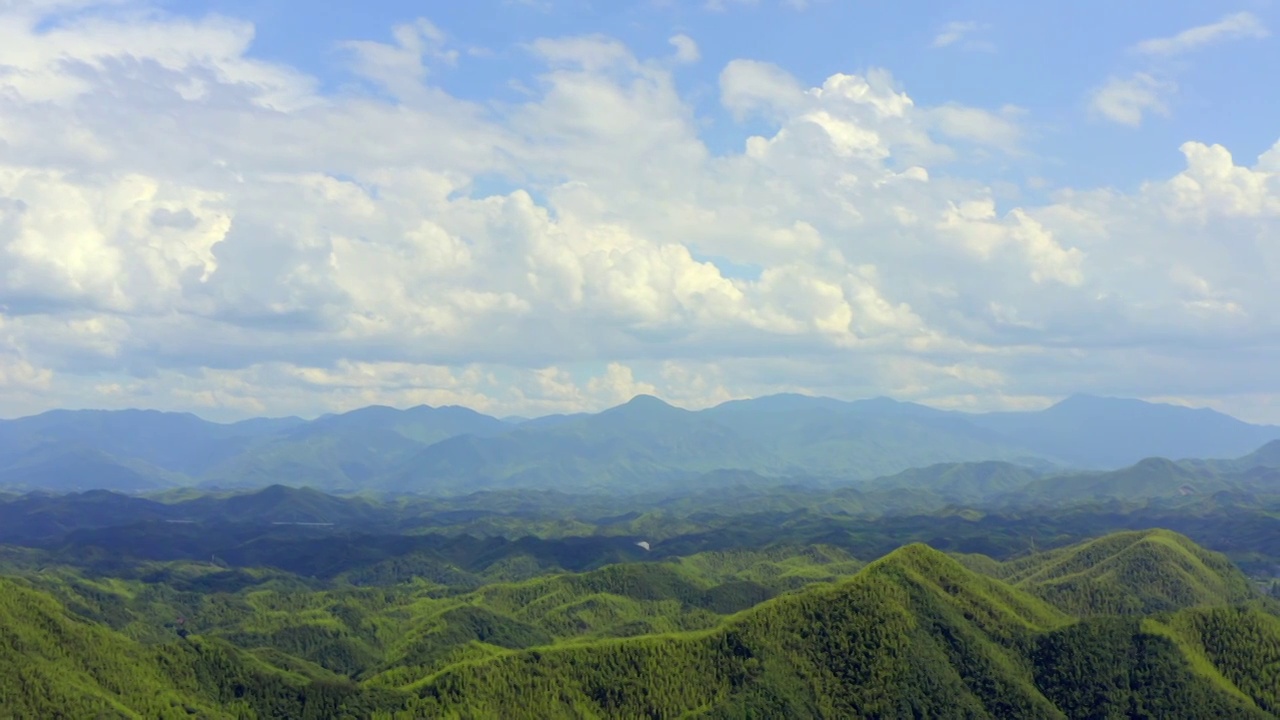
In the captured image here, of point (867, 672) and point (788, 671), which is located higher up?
point (788, 671)

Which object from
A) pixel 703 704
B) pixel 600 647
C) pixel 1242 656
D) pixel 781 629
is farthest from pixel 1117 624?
pixel 600 647

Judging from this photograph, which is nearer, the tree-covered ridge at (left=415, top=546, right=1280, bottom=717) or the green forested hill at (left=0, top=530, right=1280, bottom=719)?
the green forested hill at (left=0, top=530, right=1280, bottom=719)

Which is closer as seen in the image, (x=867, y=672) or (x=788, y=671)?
(x=867, y=672)

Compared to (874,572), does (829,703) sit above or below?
below

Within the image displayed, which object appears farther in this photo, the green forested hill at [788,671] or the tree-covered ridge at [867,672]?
the tree-covered ridge at [867,672]

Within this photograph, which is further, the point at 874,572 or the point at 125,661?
the point at 874,572

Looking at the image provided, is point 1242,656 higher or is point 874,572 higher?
point 874,572

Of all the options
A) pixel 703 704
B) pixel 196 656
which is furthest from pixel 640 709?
pixel 196 656

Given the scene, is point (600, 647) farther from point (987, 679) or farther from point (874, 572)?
point (987, 679)

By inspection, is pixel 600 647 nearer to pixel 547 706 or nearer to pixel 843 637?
pixel 547 706
